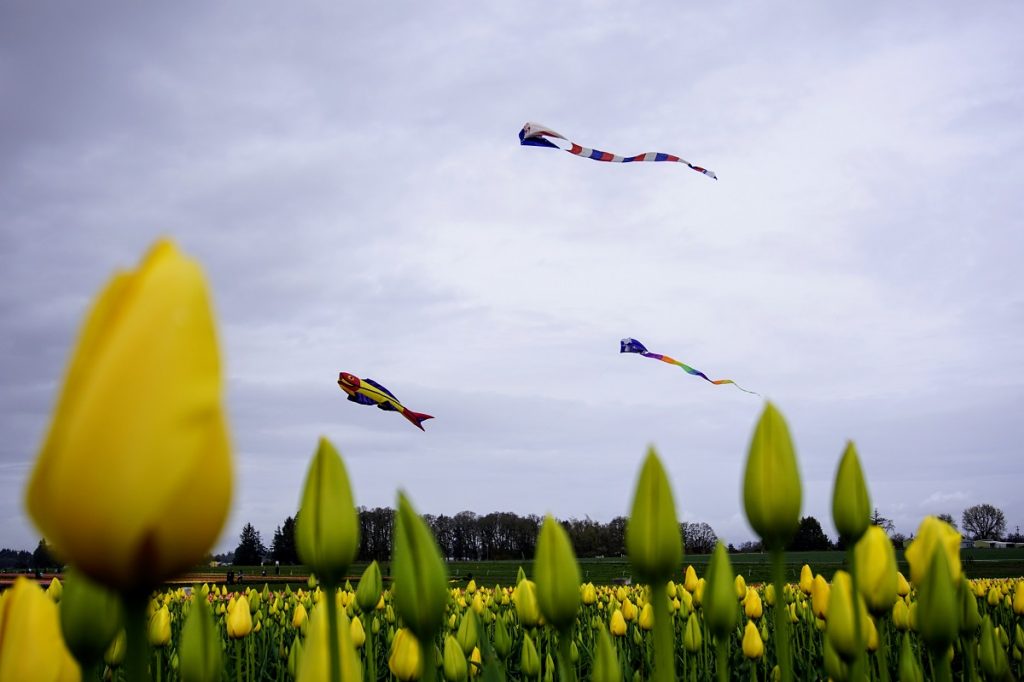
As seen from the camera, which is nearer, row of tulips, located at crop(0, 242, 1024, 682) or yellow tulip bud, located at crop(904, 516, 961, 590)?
row of tulips, located at crop(0, 242, 1024, 682)

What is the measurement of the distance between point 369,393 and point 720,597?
1676 millimetres

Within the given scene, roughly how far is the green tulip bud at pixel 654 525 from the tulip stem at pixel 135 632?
0.73m

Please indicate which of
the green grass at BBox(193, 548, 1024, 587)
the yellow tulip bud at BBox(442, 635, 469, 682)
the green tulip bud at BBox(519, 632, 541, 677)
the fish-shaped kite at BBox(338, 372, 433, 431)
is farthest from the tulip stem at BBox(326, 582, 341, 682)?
the green grass at BBox(193, 548, 1024, 587)

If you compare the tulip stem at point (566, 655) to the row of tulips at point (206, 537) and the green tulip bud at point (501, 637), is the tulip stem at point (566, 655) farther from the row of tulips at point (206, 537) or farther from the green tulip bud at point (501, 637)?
the green tulip bud at point (501, 637)

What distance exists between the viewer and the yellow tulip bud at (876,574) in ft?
5.89

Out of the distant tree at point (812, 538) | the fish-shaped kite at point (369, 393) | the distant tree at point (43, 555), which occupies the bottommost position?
the distant tree at point (812, 538)

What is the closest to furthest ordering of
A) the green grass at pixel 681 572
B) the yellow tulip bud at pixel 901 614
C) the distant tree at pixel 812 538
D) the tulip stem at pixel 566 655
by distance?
the tulip stem at pixel 566 655
the yellow tulip bud at pixel 901 614
the green grass at pixel 681 572
the distant tree at pixel 812 538

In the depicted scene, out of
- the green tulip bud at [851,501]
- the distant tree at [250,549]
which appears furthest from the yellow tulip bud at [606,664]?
the distant tree at [250,549]

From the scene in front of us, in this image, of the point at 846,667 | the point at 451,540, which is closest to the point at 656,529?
the point at 846,667

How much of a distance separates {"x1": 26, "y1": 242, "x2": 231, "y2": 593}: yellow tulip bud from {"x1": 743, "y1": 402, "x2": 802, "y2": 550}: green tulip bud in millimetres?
955

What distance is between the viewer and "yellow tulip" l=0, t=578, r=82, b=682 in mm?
1212

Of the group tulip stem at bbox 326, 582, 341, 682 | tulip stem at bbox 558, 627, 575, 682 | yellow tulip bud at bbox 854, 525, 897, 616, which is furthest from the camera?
yellow tulip bud at bbox 854, 525, 897, 616

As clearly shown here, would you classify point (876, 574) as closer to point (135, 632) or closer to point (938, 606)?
point (938, 606)

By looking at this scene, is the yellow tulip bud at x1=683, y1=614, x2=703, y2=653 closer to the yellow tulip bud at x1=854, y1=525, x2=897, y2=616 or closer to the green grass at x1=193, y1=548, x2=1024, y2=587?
the yellow tulip bud at x1=854, y1=525, x2=897, y2=616
